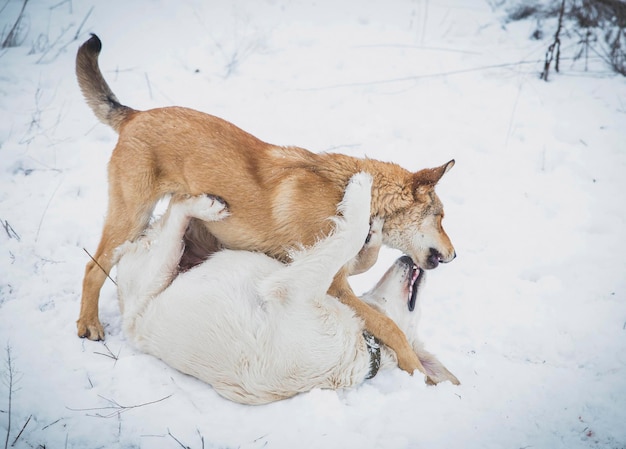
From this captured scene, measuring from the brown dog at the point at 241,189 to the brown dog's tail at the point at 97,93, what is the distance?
182 mm

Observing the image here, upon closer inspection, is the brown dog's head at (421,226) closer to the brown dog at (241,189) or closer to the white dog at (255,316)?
the brown dog at (241,189)

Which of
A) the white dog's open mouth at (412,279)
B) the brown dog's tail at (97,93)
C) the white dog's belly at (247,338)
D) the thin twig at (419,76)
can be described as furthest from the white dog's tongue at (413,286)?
the thin twig at (419,76)

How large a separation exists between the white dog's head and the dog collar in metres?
0.36

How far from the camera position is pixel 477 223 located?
5270 millimetres

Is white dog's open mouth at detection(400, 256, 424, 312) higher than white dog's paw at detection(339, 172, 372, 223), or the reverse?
white dog's paw at detection(339, 172, 372, 223)

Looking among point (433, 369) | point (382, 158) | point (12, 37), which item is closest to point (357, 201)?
point (433, 369)

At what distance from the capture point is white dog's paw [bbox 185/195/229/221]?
343 cm

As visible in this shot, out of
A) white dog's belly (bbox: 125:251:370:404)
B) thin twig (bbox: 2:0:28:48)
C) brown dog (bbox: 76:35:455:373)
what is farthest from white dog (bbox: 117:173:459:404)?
thin twig (bbox: 2:0:28:48)

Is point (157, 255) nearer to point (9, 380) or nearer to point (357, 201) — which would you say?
point (9, 380)

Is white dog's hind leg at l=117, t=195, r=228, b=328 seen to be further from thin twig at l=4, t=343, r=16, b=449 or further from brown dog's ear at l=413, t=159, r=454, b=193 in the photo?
brown dog's ear at l=413, t=159, r=454, b=193

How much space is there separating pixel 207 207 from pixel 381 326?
59.5 inches

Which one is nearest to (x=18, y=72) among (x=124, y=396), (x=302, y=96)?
(x=302, y=96)

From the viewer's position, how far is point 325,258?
3.14m

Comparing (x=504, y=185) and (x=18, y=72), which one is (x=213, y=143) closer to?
(x=504, y=185)
